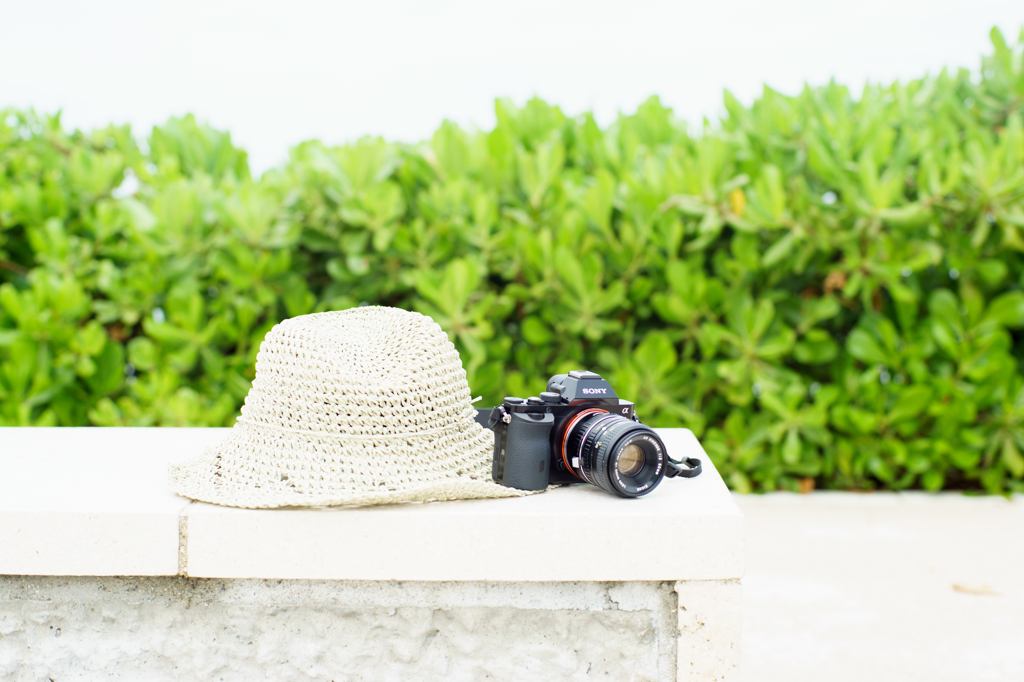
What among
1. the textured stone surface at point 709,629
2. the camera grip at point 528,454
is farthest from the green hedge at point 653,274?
the textured stone surface at point 709,629

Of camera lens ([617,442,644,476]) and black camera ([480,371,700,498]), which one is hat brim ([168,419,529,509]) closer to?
black camera ([480,371,700,498])

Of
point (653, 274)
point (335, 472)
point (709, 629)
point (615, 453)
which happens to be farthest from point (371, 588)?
point (653, 274)

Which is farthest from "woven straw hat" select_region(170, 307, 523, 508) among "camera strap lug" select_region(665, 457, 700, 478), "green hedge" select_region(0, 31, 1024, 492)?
"green hedge" select_region(0, 31, 1024, 492)

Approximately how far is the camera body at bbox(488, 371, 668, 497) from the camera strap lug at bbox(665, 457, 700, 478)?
0.09 m

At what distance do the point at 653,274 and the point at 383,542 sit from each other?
2.19 m

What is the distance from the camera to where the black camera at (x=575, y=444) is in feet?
5.05

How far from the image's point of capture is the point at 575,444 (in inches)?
63.9

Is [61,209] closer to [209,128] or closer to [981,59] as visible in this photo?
[209,128]

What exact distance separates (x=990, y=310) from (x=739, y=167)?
1.28 meters

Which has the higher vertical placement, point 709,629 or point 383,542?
point 383,542

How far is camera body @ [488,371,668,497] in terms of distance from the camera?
1.54 m

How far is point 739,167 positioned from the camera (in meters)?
3.37

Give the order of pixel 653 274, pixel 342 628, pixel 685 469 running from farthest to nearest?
pixel 653 274 < pixel 685 469 < pixel 342 628

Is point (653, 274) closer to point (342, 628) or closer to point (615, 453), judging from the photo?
point (615, 453)
